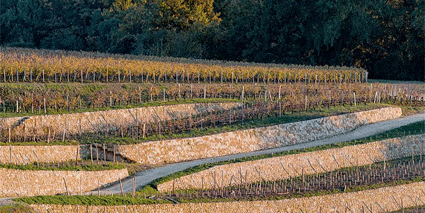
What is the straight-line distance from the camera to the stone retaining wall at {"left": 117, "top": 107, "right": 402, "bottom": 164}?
28625 mm

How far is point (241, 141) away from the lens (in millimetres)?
31141

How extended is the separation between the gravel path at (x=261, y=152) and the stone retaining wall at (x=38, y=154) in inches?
87.8

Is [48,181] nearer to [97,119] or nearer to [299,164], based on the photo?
[97,119]

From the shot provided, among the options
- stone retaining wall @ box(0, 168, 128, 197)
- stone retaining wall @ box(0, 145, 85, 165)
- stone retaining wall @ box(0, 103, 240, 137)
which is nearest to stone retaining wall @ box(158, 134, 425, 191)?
stone retaining wall @ box(0, 168, 128, 197)

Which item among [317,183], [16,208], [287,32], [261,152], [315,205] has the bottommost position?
[315,205]

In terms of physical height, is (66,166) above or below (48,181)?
above

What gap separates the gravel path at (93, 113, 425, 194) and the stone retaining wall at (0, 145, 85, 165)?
223cm

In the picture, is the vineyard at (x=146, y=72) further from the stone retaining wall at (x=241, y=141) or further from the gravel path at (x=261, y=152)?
the stone retaining wall at (x=241, y=141)

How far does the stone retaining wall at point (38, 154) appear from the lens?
24.7 m

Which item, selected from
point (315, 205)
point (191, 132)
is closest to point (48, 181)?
point (315, 205)

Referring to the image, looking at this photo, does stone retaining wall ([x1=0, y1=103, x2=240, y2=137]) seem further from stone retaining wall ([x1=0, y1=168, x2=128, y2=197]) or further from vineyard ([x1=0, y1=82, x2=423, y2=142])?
stone retaining wall ([x1=0, y1=168, x2=128, y2=197])

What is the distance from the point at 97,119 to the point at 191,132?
358cm

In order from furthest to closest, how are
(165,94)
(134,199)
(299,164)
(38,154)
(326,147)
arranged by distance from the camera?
1. (165,94)
2. (326,147)
3. (299,164)
4. (38,154)
5. (134,199)

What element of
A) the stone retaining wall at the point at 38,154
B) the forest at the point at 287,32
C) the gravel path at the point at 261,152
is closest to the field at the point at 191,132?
the stone retaining wall at the point at 38,154
